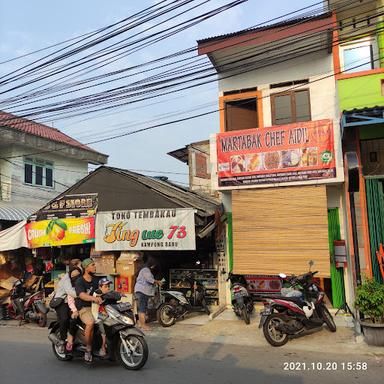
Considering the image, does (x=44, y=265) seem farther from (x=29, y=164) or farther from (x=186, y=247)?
(x=29, y=164)

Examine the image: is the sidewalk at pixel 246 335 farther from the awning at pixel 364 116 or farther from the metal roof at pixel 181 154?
the metal roof at pixel 181 154

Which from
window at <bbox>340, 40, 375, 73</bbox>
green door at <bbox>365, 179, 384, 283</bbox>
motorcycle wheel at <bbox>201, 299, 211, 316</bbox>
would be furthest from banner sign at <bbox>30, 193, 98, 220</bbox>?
window at <bbox>340, 40, 375, 73</bbox>

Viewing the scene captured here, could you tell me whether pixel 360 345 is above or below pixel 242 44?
below

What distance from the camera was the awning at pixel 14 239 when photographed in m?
12.0

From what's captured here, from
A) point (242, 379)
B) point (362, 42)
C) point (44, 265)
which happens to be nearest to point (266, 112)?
point (362, 42)

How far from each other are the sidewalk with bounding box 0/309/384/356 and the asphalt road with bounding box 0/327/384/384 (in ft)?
0.94

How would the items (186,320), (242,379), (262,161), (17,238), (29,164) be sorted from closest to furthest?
1. (242,379)
2. (186,320)
3. (262,161)
4. (17,238)
5. (29,164)

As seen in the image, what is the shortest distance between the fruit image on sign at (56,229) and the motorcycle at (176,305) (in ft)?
12.5

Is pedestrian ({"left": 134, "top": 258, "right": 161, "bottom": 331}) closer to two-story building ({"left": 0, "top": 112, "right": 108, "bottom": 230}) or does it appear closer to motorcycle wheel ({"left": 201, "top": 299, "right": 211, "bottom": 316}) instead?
motorcycle wheel ({"left": 201, "top": 299, "right": 211, "bottom": 316})

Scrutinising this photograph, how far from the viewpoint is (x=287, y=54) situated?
431 inches

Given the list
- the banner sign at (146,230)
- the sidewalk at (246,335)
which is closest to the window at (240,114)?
the banner sign at (146,230)

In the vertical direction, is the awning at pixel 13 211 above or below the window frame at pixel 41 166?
below

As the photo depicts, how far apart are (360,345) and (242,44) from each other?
25.4 ft

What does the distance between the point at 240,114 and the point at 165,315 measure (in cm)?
604
